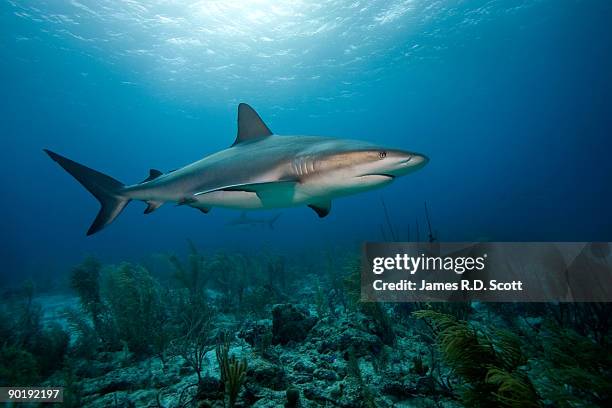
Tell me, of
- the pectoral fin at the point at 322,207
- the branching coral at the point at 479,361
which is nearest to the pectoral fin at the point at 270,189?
the pectoral fin at the point at 322,207

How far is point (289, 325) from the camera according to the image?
5352mm

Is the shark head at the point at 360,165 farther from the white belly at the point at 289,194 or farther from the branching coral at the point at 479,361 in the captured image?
the branching coral at the point at 479,361

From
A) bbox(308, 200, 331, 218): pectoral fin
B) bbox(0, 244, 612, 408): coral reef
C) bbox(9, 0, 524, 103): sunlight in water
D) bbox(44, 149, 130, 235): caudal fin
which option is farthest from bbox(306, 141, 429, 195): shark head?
bbox(9, 0, 524, 103): sunlight in water

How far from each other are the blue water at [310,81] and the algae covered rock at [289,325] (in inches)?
256

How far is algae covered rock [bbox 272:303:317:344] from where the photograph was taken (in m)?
5.30

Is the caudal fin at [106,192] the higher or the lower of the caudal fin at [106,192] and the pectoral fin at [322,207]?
the higher

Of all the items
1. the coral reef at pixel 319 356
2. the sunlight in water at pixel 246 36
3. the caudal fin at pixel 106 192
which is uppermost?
the sunlight in water at pixel 246 36

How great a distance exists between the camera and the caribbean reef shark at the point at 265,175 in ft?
12.0

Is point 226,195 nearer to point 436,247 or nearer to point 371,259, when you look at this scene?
point 371,259

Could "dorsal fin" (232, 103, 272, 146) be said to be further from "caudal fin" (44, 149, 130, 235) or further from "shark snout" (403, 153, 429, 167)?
"shark snout" (403, 153, 429, 167)

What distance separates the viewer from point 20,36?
1188 inches

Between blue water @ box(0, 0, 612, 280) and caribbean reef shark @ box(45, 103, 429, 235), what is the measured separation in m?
7.25

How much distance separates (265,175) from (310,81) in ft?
141

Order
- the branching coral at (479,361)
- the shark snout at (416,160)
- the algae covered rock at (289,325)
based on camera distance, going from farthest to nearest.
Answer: the algae covered rock at (289,325)
the shark snout at (416,160)
the branching coral at (479,361)
